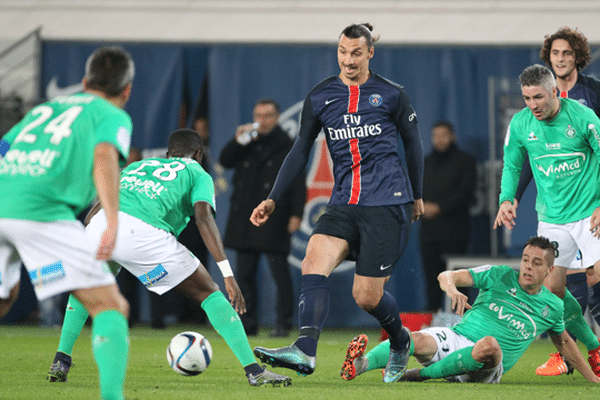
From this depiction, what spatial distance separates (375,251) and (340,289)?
527 cm

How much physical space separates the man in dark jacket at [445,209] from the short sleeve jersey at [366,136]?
4.61m

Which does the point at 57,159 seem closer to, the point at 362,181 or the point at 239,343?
the point at 239,343

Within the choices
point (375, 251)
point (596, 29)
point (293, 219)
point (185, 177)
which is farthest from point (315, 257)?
point (596, 29)

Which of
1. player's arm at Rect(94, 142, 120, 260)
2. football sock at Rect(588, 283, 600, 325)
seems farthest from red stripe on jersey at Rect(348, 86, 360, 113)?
football sock at Rect(588, 283, 600, 325)

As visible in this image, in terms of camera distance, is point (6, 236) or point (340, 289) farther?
point (340, 289)

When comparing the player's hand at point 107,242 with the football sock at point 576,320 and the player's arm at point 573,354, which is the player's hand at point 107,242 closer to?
the player's arm at point 573,354

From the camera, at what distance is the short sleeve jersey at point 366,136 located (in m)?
4.77

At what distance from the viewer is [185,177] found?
4840 millimetres

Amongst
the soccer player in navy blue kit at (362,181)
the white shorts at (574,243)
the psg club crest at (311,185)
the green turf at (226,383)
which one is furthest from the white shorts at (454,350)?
the psg club crest at (311,185)

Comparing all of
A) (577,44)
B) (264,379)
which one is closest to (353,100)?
(264,379)

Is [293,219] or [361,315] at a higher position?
[293,219]

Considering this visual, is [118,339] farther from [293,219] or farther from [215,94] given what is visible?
[215,94]

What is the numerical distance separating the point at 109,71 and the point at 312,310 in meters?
1.81

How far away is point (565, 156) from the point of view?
5.39 metres
